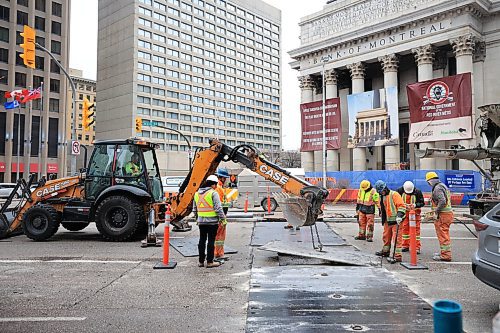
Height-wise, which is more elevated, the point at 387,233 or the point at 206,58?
the point at 206,58

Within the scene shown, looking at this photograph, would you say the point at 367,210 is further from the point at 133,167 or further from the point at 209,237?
the point at 133,167

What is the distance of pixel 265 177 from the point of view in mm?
9461

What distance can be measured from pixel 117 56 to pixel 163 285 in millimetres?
91548

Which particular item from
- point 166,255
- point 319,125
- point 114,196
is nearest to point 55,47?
point 319,125

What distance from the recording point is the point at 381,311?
17.6ft

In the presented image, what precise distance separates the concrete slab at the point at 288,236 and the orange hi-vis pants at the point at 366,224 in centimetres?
73

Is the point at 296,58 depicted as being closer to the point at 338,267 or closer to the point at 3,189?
the point at 3,189

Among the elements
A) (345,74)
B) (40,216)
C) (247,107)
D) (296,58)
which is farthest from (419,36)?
(247,107)

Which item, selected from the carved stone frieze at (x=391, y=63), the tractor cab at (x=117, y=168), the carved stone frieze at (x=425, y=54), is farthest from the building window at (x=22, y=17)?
the tractor cab at (x=117, y=168)

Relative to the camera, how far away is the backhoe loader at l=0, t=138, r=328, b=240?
1055 centimetres

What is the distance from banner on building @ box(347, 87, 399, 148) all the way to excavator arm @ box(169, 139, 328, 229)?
2694cm

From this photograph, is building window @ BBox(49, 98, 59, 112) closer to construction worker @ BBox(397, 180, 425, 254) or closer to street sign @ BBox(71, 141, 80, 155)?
street sign @ BBox(71, 141, 80, 155)

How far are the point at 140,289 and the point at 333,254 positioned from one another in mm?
4172

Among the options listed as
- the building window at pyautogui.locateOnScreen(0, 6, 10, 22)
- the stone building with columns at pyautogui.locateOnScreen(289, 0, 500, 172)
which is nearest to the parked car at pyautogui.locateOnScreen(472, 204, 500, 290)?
the stone building with columns at pyautogui.locateOnScreen(289, 0, 500, 172)
